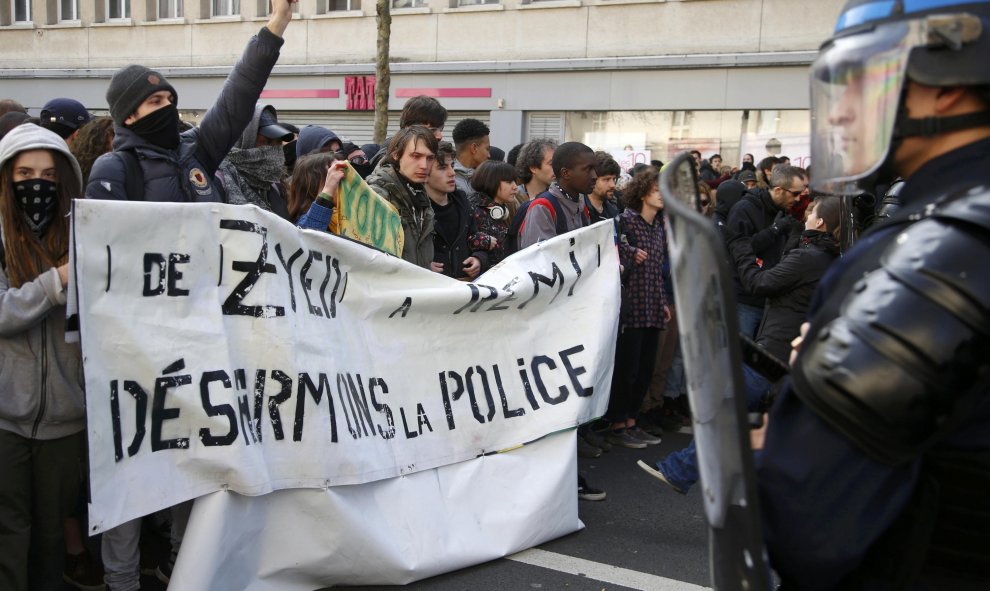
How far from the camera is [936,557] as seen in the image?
1.50 metres

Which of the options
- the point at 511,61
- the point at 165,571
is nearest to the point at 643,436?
the point at 165,571

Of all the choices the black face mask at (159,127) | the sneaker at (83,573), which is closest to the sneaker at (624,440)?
the sneaker at (83,573)

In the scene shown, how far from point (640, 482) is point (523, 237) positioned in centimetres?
175

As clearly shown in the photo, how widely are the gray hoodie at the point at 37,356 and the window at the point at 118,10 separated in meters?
24.8

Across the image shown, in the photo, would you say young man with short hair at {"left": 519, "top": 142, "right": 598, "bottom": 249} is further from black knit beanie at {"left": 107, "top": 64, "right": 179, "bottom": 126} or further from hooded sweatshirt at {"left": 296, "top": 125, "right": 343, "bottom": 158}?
black knit beanie at {"left": 107, "top": 64, "right": 179, "bottom": 126}

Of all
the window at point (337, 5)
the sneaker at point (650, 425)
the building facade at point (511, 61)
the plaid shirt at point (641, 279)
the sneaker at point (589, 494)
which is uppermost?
the window at point (337, 5)

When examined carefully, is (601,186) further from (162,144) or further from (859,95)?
(859,95)

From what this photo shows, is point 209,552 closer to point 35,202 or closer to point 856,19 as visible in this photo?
point 35,202

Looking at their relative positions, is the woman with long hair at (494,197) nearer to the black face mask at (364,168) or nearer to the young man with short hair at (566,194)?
the young man with short hair at (566,194)

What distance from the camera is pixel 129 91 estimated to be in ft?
12.5

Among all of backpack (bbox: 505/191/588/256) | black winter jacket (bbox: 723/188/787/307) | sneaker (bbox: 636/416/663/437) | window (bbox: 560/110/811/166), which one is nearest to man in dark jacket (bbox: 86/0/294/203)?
backpack (bbox: 505/191/588/256)

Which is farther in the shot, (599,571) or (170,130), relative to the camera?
(599,571)

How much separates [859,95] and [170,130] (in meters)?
3.13

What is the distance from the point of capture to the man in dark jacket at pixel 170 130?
12.4 ft
